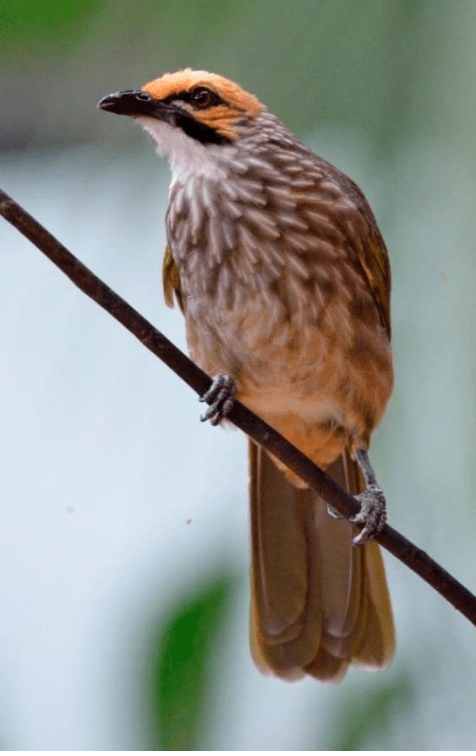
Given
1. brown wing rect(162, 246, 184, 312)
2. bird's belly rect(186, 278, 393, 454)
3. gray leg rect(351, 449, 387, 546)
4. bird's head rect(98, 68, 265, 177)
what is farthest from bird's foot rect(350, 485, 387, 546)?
bird's head rect(98, 68, 265, 177)

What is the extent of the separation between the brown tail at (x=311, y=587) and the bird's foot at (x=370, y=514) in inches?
14.9

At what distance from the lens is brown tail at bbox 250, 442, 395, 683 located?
2576mm

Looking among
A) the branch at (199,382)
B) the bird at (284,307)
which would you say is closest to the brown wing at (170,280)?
the bird at (284,307)

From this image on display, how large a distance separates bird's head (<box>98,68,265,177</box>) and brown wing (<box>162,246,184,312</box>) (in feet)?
0.75

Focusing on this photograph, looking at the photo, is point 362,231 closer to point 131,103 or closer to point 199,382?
point 131,103

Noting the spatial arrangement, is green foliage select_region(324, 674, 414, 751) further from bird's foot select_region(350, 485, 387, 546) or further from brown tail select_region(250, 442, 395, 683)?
bird's foot select_region(350, 485, 387, 546)

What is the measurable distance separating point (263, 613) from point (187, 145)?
3.42ft

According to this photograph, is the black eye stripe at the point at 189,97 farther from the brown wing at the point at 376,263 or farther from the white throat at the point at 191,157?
the brown wing at the point at 376,263

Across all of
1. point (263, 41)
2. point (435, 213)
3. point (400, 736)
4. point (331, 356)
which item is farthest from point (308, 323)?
point (400, 736)

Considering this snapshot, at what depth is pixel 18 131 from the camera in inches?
93.9

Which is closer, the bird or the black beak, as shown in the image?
the black beak

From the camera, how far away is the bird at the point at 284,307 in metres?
2.36

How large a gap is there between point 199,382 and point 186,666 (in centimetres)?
113

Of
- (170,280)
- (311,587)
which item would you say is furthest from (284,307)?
(311,587)
